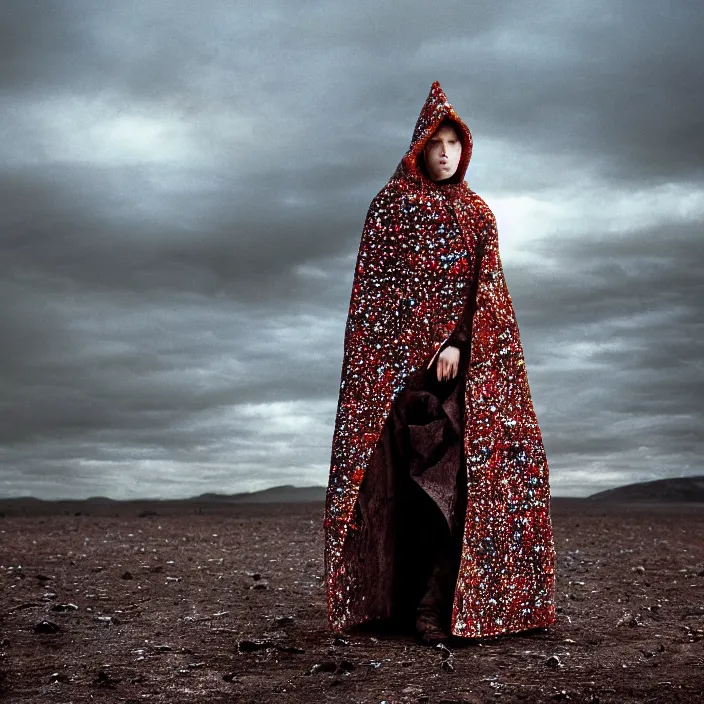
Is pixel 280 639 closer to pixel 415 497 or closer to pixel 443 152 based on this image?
pixel 415 497

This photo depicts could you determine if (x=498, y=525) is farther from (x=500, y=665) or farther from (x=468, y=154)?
(x=468, y=154)

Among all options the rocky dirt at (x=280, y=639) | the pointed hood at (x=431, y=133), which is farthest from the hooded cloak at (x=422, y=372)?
the rocky dirt at (x=280, y=639)

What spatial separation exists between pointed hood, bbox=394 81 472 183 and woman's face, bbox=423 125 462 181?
0.05m

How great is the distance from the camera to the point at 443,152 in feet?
24.4

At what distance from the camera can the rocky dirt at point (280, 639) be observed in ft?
19.5

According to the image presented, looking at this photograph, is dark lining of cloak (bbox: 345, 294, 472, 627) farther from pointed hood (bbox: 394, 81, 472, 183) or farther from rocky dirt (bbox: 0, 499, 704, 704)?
pointed hood (bbox: 394, 81, 472, 183)

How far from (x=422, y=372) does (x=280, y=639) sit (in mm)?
2301

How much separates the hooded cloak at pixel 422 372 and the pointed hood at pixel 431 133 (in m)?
0.01

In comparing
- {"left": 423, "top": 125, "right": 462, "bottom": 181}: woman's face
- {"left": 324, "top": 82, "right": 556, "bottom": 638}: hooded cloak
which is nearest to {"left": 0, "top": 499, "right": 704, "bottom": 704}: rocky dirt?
{"left": 324, "top": 82, "right": 556, "bottom": 638}: hooded cloak

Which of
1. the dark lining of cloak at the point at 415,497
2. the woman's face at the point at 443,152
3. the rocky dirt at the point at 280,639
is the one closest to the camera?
the rocky dirt at the point at 280,639

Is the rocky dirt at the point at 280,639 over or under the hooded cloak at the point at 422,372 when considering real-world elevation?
under

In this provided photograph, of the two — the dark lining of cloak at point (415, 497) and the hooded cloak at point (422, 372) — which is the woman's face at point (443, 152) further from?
the dark lining of cloak at point (415, 497)

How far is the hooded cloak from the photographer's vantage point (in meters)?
7.33

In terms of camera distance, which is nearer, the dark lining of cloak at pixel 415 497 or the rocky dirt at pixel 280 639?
the rocky dirt at pixel 280 639
